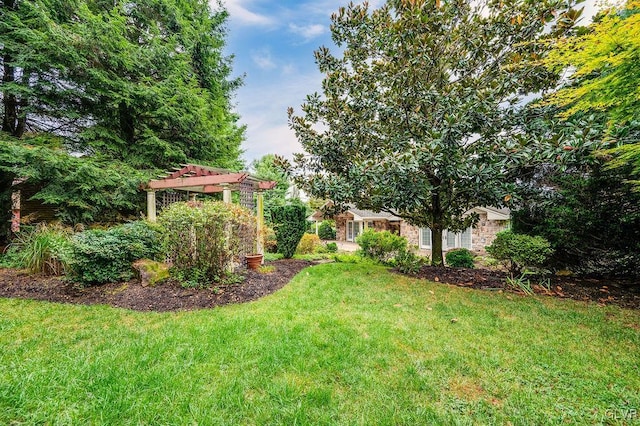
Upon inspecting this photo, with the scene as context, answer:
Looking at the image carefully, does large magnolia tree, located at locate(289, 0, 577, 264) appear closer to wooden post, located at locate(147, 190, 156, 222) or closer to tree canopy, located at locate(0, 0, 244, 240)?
wooden post, located at locate(147, 190, 156, 222)

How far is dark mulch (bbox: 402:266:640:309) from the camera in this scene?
4.98 m

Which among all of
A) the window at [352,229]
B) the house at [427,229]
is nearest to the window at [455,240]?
the house at [427,229]

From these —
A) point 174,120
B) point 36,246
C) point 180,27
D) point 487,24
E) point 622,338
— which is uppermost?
point 180,27

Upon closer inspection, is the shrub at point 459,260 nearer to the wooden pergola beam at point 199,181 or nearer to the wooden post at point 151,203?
the wooden pergola beam at point 199,181

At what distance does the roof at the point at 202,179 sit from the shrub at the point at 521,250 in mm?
6196

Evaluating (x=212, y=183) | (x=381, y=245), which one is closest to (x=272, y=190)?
(x=381, y=245)

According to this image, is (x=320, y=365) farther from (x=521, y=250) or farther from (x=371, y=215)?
(x=371, y=215)

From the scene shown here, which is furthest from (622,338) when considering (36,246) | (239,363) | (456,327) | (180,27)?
(180,27)

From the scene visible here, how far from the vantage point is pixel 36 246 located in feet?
19.9

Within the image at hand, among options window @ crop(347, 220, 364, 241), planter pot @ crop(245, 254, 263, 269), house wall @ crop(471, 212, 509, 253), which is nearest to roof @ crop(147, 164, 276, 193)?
planter pot @ crop(245, 254, 263, 269)

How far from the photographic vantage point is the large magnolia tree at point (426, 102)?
5.40m

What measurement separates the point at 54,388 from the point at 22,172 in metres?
7.03

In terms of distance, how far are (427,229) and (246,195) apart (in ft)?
41.4

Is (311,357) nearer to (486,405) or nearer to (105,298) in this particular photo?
(486,405)
